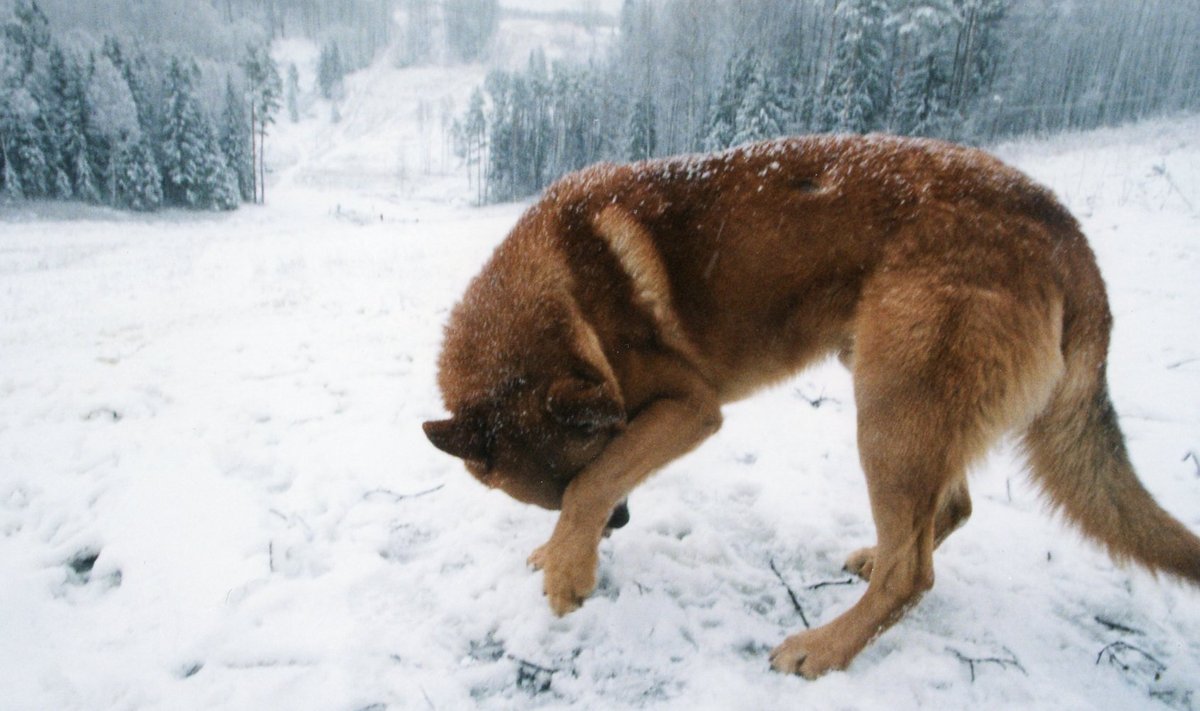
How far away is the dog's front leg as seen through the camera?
88.3 inches

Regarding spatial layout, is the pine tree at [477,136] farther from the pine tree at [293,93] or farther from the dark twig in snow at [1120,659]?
the dark twig in snow at [1120,659]

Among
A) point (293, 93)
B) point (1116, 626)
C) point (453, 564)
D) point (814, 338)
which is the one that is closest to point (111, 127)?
point (453, 564)

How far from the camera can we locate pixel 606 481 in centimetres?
224

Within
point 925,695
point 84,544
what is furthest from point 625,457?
point 84,544

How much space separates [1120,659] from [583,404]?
2.14 m

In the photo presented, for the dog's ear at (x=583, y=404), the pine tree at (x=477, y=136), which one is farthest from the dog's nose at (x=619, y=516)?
the pine tree at (x=477, y=136)

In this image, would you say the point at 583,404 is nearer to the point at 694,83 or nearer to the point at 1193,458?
the point at 1193,458

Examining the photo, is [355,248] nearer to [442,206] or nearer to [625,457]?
[625,457]

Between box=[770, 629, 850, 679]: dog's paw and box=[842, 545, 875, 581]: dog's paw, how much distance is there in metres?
0.57

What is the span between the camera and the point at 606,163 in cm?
275

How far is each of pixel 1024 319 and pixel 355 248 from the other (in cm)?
1815

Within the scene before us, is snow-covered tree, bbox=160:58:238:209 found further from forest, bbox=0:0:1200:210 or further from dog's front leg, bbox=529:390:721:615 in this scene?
dog's front leg, bbox=529:390:721:615

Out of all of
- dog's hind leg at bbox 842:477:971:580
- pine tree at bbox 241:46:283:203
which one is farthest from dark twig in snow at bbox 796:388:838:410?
pine tree at bbox 241:46:283:203

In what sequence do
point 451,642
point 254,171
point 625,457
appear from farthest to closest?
1. point 254,171
2. point 625,457
3. point 451,642
